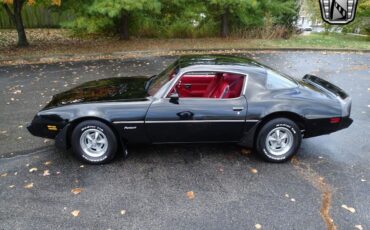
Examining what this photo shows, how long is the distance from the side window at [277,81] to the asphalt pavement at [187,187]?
1054 mm

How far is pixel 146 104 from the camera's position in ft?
14.1

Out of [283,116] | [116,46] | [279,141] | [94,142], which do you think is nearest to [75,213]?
[94,142]

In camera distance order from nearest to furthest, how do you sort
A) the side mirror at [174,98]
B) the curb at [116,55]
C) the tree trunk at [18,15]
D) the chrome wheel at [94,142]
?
the side mirror at [174,98]
the chrome wheel at [94,142]
the curb at [116,55]
the tree trunk at [18,15]

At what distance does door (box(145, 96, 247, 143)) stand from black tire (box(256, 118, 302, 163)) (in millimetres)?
336

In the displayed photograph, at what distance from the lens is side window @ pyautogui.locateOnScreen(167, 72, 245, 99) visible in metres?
4.53

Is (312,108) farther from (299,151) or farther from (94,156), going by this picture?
(94,156)

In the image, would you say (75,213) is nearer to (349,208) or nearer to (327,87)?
(349,208)

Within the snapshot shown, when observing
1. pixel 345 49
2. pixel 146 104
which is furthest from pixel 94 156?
pixel 345 49

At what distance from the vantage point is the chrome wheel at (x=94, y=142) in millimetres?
4348

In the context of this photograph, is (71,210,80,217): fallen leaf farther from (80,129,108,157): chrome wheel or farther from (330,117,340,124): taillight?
(330,117,340,124): taillight

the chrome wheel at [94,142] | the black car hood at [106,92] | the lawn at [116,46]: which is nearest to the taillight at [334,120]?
the black car hood at [106,92]

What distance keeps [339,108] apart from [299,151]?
0.88 meters

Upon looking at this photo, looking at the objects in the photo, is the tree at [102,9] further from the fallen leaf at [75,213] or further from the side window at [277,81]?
the fallen leaf at [75,213]

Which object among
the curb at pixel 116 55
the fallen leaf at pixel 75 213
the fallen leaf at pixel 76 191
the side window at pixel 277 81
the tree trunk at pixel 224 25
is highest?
the tree trunk at pixel 224 25
